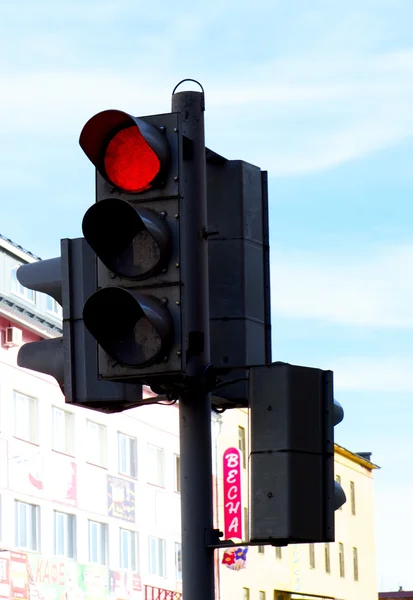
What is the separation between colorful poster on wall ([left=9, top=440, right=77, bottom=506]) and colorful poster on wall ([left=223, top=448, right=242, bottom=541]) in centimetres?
805

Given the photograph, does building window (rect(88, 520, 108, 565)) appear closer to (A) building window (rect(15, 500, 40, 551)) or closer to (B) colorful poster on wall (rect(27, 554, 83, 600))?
(B) colorful poster on wall (rect(27, 554, 83, 600))

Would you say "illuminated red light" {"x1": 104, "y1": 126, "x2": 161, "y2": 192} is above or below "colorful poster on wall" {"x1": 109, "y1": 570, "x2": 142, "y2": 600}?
below

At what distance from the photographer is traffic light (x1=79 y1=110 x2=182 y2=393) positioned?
514 centimetres

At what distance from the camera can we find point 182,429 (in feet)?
18.0

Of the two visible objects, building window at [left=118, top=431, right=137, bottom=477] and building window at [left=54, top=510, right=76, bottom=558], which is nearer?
building window at [left=54, top=510, right=76, bottom=558]

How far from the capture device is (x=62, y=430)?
1735 inches

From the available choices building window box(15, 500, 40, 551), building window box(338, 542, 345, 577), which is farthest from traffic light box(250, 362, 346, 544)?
building window box(338, 542, 345, 577)

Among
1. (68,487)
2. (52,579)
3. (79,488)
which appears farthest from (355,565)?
(52,579)

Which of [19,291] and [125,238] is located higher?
[19,291]

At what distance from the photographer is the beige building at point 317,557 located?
177ft

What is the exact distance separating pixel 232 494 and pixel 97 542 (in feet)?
24.0

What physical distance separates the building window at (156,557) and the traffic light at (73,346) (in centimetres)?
4348

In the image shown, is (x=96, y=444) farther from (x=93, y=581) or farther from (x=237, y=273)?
(x=237, y=273)

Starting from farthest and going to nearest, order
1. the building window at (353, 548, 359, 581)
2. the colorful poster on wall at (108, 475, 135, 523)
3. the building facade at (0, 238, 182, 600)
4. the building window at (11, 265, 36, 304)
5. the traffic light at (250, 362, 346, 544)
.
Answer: the building window at (353, 548, 359, 581)
the colorful poster on wall at (108, 475, 135, 523)
the building window at (11, 265, 36, 304)
the building facade at (0, 238, 182, 600)
the traffic light at (250, 362, 346, 544)
